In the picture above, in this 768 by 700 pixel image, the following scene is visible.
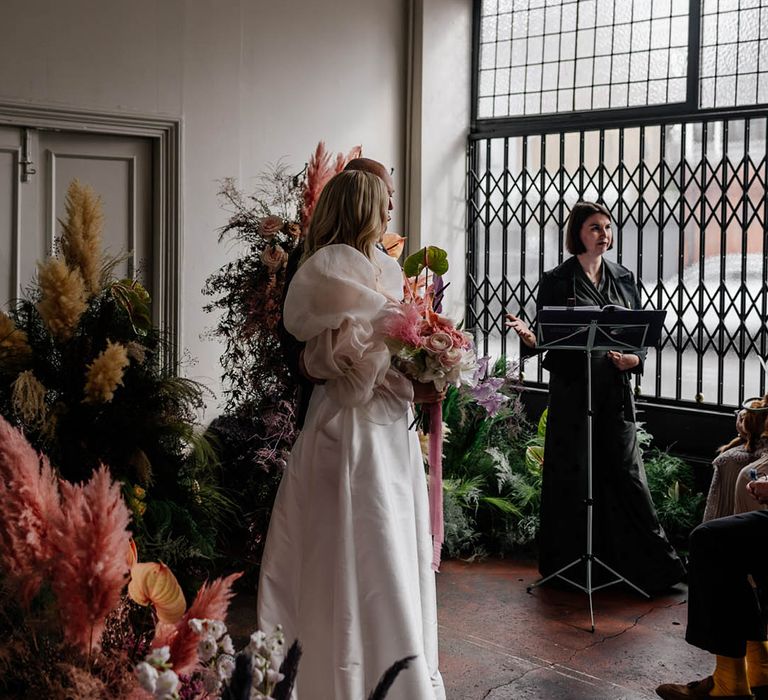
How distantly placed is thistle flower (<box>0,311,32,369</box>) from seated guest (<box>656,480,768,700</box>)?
2183 mm

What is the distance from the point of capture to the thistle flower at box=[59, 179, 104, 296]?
2504 mm

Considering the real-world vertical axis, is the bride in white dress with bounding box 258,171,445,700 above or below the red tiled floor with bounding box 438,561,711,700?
above

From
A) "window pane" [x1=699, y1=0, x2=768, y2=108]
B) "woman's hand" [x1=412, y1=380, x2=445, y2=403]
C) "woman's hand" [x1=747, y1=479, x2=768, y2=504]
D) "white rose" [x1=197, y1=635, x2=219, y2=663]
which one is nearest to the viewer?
"white rose" [x1=197, y1=635, x2=219, y2=663]

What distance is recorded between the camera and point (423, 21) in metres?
6.59

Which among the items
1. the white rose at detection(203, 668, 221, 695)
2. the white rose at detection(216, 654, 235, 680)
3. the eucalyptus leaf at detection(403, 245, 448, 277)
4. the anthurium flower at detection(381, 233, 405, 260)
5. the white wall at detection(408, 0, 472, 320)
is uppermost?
the white wall at detection(408, 0, 472, 320)

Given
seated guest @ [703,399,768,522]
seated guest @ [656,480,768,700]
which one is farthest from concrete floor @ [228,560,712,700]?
seated guest @ [703,399,768,522]

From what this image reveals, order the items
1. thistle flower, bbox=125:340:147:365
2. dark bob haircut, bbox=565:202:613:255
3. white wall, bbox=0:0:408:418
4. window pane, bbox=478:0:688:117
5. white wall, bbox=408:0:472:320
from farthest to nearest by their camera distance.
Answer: white wall, bbox=408:0:472:320 < window pane, bbox=478:0:688:117 < white wall, bbox=0:0:408:418 < dark bob haircut, bbox=565:202:613:255 < thistle flower, bbox=125:340:147:365

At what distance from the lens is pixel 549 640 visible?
4180 mm

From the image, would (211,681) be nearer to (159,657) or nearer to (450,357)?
(159,657)

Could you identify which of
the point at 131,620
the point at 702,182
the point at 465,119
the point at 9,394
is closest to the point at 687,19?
the point at 702,182

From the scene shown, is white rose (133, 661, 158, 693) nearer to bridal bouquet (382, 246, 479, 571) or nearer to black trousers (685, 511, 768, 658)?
bridal bouquet (382, 246, 479, 571)

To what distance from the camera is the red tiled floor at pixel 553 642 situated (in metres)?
3.72

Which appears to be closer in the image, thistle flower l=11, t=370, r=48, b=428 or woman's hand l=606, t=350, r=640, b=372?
thistle flower l=11, t=370, r=48, b=428

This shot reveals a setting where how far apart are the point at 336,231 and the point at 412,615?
3.65 feet
